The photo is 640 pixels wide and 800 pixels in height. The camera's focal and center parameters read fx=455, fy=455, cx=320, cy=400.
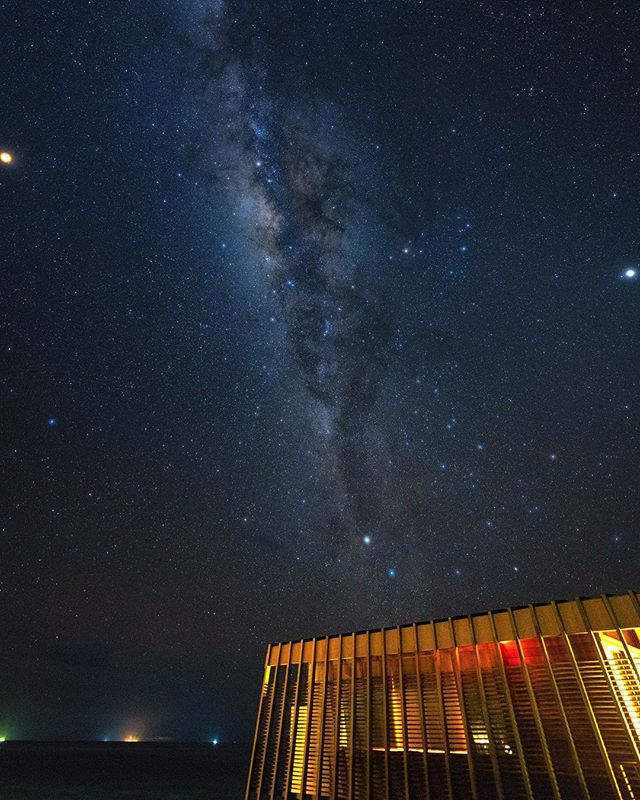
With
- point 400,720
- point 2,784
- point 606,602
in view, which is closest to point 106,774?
point 2,784

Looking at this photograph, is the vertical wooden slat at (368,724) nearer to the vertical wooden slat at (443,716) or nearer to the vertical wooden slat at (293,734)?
the vertical wooden slat at (443,716)

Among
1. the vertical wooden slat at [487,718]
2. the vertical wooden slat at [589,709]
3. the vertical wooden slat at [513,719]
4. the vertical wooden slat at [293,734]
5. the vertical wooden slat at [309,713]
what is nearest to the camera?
the vertical wooden slat at [589,709]

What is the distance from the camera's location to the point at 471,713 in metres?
11.6

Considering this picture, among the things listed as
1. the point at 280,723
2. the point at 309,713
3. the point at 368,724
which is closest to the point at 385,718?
the point at 368,724

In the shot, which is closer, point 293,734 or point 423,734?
point 423,734

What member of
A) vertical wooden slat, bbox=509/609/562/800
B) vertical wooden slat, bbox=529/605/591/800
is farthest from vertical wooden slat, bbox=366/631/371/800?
vertical wooden slat, bbox=529/605/591/800

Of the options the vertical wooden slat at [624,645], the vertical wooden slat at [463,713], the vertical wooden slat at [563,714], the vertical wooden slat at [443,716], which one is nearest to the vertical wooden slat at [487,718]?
the vertical wooden slat at [463,713]

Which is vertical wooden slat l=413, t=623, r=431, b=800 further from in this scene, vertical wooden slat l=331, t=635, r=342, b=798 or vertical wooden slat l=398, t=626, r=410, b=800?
vertical wooden slat l=331, t=635, r=342, b=798

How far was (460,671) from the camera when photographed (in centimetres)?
1217

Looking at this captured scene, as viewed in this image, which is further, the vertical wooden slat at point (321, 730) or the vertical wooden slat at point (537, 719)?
the vertical wooden slat at point (321, 730)

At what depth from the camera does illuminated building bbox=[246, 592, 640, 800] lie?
998 centimetres

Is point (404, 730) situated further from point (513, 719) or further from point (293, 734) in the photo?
point (293, 734)

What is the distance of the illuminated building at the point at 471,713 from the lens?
32.7 feet

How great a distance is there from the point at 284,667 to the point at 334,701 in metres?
2.58
